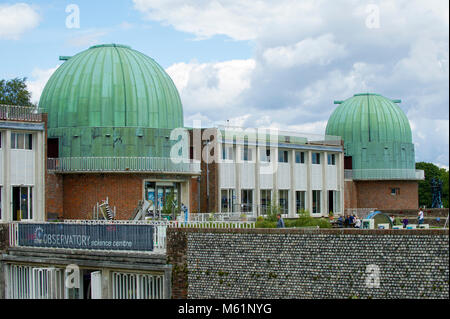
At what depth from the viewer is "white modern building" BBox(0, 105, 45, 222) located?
35.9 m

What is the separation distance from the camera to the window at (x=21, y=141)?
1451 inches

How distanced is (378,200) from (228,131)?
1983cm

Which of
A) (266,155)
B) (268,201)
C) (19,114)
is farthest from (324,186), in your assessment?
(19,114)

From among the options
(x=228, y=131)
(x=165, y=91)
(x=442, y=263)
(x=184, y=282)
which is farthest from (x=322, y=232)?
(x=228, y=131)

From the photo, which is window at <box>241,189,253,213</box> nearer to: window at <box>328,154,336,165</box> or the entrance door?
the entrance door

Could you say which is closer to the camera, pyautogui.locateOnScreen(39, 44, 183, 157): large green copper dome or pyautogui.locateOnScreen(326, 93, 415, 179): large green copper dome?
pyautogui.locateOnScreen(39, 44, 183, 157): large green copper dome

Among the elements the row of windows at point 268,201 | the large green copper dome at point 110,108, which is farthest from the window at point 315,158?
the large green copper dome at point 110,108

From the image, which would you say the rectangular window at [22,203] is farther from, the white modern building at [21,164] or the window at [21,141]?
the window at [21,141]

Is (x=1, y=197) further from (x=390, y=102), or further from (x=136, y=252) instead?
(x=390, y=102)

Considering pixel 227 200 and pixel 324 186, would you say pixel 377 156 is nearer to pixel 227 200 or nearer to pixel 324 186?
pixel 324 186

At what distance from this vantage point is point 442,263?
18.3m

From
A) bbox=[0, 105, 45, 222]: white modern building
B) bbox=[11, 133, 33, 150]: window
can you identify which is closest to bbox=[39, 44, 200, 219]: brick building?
bbox=[0, 105, 45, 222]: white modern building

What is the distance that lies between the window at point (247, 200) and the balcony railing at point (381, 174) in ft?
45.8

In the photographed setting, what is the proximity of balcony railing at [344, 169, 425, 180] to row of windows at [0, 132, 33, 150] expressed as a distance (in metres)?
31.4
